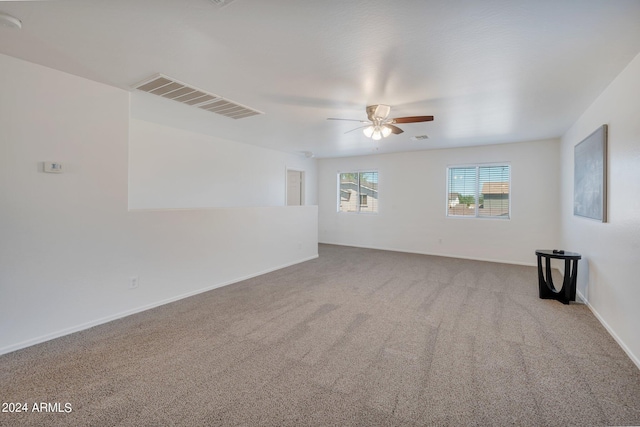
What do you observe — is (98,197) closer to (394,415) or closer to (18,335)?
(18,335)

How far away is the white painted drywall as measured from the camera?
4.56 meters

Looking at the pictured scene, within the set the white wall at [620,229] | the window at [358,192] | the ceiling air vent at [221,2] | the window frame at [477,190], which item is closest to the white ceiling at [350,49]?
the ceiling air vent at [221,2]

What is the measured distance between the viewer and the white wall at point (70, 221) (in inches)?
99.0

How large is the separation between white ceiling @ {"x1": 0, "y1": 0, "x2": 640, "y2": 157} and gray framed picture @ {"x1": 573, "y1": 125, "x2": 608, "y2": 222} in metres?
0.53

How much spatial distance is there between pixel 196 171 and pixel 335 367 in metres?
4.46

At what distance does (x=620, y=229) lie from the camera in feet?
8.84

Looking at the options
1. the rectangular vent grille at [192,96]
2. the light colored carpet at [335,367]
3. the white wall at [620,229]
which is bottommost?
the light colored carpet at [335,367]

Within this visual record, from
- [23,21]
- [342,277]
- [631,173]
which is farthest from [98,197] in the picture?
[631,173]

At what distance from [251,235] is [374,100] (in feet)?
9.91

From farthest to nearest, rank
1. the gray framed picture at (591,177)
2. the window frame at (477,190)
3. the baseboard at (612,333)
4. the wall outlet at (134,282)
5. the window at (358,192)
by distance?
the window at (358,192) → the window frame at (477,190) → the wall outlet at (134,282) → the gray framed picture at (591,177) → the baseboard at (612,333)

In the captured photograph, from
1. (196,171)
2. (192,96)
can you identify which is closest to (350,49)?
(192,96)

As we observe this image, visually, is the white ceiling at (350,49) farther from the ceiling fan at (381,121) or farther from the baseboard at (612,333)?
the baseboard at (612,333)

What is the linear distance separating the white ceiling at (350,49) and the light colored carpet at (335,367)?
2541mm

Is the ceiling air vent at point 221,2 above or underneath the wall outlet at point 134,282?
above
